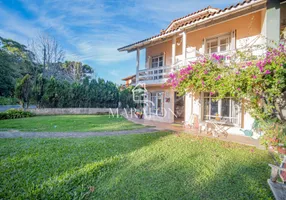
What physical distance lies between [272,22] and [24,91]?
20.7 m

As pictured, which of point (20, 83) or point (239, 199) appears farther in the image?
point (20, 83)

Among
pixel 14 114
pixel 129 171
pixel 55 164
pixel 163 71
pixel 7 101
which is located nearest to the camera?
pixel 129 171

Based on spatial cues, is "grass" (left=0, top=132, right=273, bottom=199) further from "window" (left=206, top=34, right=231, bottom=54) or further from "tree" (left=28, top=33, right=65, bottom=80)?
"tree" (left=28, top=33, right=65, bottom=80)

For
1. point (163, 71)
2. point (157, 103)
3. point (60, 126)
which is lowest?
point (60, 126)

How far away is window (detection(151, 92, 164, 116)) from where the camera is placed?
45.0ft

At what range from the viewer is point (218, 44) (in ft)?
33.0

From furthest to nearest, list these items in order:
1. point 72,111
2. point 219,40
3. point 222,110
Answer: point 72,111, point 219,40, point 222,110

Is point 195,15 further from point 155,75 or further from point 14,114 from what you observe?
point 14,114

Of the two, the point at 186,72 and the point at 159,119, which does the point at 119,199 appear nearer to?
the point at 186,72

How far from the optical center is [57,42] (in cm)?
2831

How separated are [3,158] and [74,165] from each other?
2455 millimetres

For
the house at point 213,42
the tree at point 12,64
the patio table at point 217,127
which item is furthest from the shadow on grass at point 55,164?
the tree at point 12,64

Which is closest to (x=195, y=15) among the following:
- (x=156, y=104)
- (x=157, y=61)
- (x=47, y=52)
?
(x=157, y=61)

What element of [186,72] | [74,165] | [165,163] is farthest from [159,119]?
[74,165]
